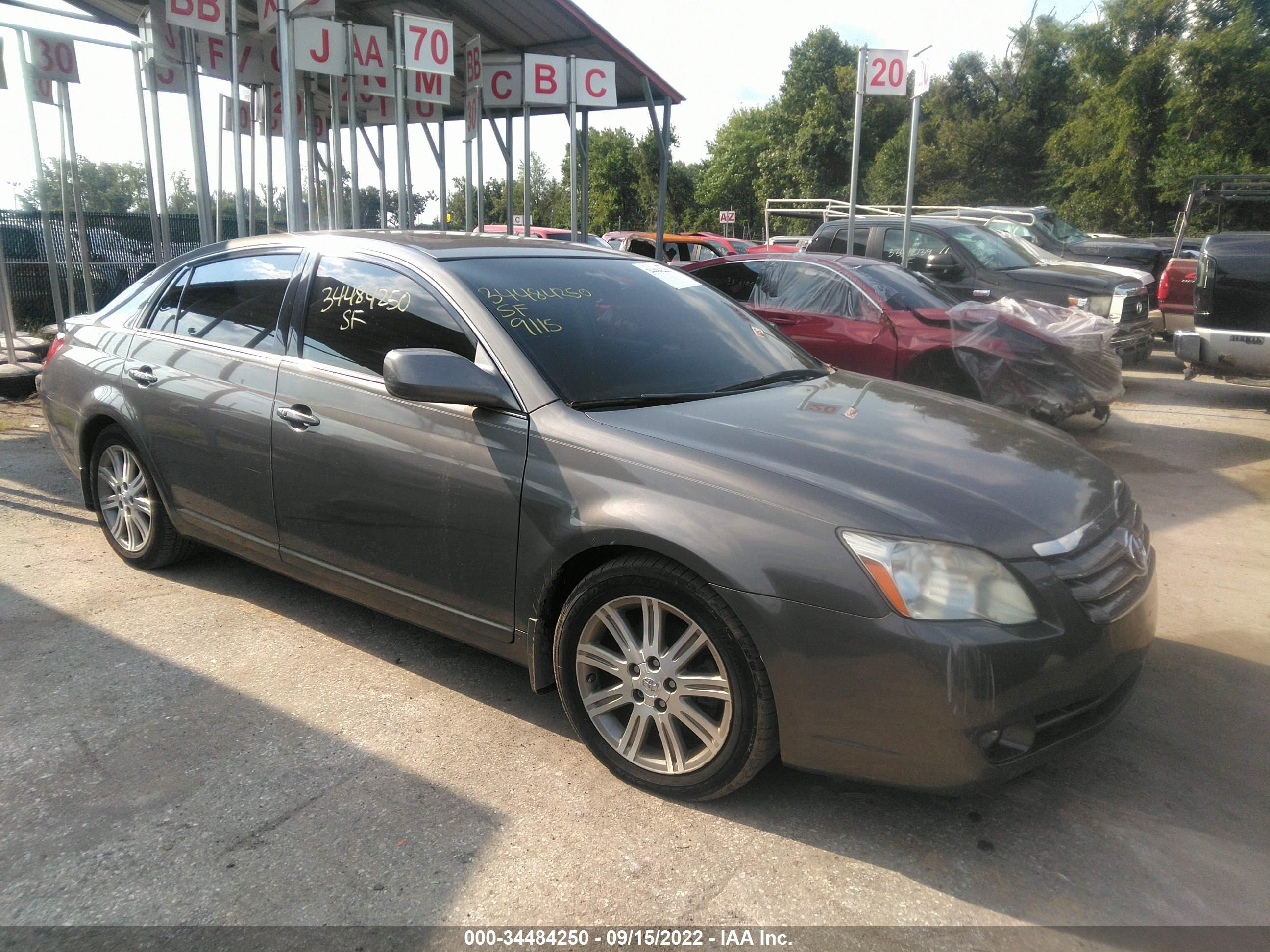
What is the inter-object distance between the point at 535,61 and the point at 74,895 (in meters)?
8.71

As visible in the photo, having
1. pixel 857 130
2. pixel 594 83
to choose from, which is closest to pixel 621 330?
pixel 594 83

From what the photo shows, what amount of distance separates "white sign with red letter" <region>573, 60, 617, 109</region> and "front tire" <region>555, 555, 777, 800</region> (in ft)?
25.1

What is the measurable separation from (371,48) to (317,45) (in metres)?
0.93

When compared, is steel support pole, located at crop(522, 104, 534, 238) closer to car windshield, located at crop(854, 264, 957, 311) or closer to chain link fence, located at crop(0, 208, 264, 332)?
car windshield, located at crop(854, 264, 957, 311)

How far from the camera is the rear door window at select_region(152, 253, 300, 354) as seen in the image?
13.1 ft

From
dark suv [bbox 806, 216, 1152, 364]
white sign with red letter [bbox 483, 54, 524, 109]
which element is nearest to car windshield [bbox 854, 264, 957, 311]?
dark suv [bbox 806, 216, 1152, 364]

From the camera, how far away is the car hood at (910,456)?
262 centimetres

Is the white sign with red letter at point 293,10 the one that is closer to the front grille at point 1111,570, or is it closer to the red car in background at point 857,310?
the red car in background at point 857,310

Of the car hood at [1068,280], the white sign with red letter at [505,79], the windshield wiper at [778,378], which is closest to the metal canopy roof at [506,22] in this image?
the white sign with red letter at [505,79]

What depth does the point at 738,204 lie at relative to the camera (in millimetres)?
65688

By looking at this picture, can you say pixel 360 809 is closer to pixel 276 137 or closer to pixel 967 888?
pixel 967 888

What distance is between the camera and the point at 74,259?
15938mm

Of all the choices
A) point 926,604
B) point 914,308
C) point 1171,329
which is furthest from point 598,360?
point 1171,329

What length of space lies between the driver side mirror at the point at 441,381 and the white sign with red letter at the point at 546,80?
7.10 meters
